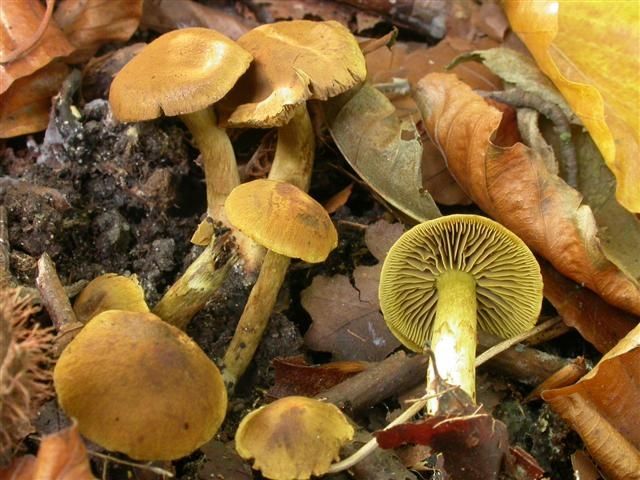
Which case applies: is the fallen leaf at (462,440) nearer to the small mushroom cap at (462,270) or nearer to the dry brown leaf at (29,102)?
→ the small mushroom cap at (462,270)

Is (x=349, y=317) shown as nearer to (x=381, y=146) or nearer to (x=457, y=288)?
(x=457, y=288)

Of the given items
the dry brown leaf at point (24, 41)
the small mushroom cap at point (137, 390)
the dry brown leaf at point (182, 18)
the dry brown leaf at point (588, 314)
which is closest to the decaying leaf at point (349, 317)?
the dry brown leaf at point (588, 314)

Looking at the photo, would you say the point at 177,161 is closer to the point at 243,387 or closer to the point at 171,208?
the point at 171,208

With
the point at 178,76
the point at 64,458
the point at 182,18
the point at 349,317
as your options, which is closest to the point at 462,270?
the point at 349,317

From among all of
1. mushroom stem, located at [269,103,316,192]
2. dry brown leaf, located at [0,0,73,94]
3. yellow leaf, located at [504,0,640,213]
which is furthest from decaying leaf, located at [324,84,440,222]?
dry brown leaf, located at [0,0,73,94]

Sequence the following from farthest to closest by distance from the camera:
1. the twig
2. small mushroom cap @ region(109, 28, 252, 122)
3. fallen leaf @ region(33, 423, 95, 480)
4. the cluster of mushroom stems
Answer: the twig
small mushroom cap @ region(109, 28, 252, 122)
the cluster of mushroom stems
fallen leaf @ region(33, 423, 95, 480)

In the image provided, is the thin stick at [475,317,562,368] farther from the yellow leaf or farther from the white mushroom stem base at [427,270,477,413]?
the yellow leaf

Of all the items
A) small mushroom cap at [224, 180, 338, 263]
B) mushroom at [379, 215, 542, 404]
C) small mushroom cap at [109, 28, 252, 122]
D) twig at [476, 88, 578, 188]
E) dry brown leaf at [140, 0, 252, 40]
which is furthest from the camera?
dry brown leaf at [140, 0, 252, 40]
